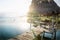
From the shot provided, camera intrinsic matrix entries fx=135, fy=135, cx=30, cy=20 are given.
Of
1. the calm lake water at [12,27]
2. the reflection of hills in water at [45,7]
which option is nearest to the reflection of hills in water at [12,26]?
the calm lake water at [12,27]

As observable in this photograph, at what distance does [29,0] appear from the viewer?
155cm

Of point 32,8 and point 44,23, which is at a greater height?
point 32,8

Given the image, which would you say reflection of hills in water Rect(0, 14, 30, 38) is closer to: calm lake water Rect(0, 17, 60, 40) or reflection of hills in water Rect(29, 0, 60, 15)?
calm lake water Rect(0, 17, 60, 40)

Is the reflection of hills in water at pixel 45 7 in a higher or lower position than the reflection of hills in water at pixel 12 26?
higher

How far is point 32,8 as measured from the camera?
1556mm

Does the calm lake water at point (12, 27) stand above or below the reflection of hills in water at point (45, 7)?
below

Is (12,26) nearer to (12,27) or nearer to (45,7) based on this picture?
(12,27)

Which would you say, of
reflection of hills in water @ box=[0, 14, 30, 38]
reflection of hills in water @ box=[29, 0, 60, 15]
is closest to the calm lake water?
reflection of hills in water @ box=[0, 14, 30, 38]

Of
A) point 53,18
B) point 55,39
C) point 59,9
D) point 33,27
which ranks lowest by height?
point 55,39

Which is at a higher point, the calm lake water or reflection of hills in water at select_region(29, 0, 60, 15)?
reflection of hills in water at select_region(29, 0, 60, 15)

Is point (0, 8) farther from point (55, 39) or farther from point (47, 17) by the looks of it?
point (55, 39)

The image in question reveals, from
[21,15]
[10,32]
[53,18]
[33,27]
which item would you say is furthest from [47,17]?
[10,32]

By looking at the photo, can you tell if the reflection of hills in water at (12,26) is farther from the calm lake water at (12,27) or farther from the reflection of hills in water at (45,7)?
the reflection of hills in water at (45,7)

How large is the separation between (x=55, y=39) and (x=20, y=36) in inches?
15.7
